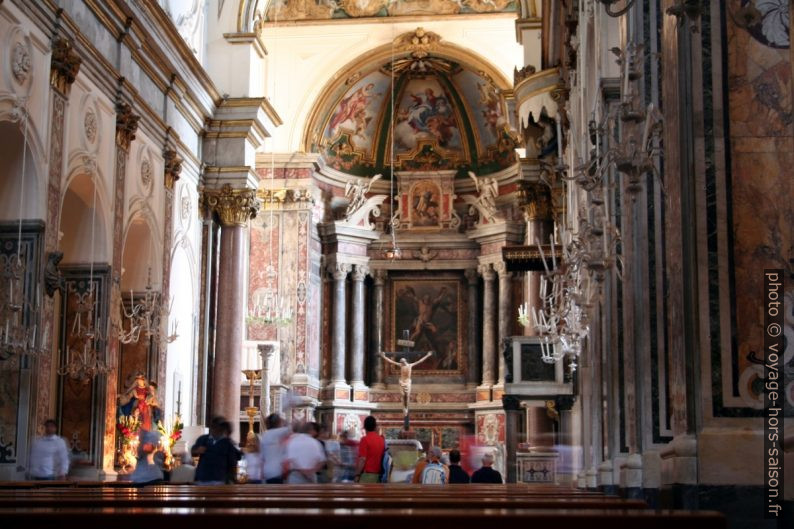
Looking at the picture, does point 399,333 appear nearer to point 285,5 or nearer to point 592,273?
point 285,5

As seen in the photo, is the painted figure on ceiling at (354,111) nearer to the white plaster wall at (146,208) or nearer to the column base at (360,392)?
the column base at (360,392)

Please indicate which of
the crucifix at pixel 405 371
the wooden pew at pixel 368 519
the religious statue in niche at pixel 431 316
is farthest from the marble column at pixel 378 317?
the wooden pew at pixel 368 519

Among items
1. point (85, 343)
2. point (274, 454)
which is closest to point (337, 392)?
point (85, 343)

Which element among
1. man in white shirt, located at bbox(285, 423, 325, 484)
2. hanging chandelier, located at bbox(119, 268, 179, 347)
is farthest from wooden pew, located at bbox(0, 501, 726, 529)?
hanging chandelier, located at bbox(119, 268, 179, 347)

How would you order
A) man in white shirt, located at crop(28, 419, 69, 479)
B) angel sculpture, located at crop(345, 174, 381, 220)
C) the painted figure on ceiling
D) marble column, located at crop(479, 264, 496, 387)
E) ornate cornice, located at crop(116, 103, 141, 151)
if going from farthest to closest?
angel sculpture, located at crop(345, 174, 381, 220), the painted figure on ceiling, marble column, located at crop(479, 264, 496, 387), ornate cornice, located at crop(116, 103, 141, 151), man in white shirt, located at crop(28, 419, 69, 479)

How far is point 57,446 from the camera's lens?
12664mm

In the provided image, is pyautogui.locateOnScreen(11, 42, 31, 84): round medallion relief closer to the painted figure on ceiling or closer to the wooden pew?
the wooden pew

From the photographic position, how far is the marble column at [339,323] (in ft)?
90.0

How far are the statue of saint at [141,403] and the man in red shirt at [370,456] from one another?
579 centimetres

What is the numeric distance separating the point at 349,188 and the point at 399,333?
12.3 ft

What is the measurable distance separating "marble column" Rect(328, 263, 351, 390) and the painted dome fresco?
2.52 metres

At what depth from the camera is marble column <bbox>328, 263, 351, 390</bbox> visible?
2742 centimetres

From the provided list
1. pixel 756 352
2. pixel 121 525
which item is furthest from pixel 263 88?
pixel 121 525

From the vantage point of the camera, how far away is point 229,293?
21359 millimetres
